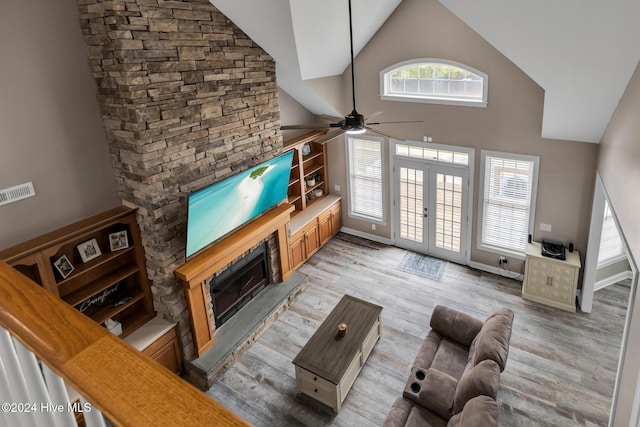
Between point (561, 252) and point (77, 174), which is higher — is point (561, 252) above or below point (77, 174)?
below

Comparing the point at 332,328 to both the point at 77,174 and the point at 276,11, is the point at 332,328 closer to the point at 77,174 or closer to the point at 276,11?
the point at 77,174

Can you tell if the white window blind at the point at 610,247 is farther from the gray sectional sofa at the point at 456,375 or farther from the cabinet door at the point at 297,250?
the cabinet door at the point at 297,250

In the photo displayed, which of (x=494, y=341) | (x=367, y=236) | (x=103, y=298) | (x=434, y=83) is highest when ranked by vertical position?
(x=434, y=83)

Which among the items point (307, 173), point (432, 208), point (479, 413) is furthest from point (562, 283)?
point (307, 173)

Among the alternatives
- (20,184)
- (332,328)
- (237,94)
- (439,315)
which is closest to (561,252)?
(439,315)

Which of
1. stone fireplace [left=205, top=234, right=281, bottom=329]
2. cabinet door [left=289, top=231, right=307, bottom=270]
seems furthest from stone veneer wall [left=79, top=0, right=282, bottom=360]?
cabinet door [left=289, top=231, right=307, bottom=270]

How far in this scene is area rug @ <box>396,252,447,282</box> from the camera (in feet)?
25.4

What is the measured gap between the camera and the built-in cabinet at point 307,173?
7.98 metres

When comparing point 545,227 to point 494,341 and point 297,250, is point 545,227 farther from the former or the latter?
point 297,250

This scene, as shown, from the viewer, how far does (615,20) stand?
3.53 metres

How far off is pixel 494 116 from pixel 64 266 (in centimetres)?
612

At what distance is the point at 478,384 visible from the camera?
4.09m

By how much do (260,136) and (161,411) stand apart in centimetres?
573

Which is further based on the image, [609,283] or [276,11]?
[609,283]
